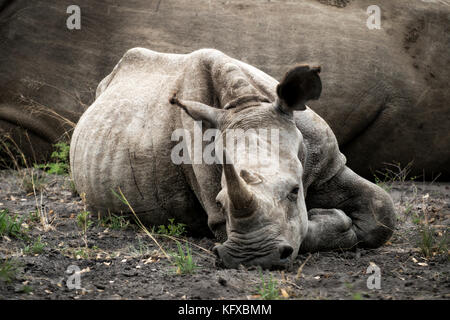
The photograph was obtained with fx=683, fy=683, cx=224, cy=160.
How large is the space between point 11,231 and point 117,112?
1.51m

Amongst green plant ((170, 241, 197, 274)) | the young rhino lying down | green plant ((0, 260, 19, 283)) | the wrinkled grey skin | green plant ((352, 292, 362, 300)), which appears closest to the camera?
green plant ((352, 292, 362, 300))

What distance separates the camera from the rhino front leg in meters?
5.13

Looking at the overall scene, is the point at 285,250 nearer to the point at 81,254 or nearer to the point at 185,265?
the point at 185,265

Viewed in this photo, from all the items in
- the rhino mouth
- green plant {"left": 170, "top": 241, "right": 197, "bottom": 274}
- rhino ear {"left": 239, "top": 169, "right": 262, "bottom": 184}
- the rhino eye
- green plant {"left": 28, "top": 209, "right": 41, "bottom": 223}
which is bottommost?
green plant {"left": 28, "top": 209, "right": 41, "bottom": 223}

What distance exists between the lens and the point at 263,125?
4.77m

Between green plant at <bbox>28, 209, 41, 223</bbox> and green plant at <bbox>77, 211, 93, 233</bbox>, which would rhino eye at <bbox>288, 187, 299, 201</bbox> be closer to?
green plant at <bbox>77, 211, 93, 233</bbox>

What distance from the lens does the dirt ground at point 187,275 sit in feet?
12.9

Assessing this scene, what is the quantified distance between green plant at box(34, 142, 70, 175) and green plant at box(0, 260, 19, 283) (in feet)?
12.2

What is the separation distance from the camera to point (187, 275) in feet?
14.3

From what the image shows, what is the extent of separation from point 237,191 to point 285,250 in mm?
529

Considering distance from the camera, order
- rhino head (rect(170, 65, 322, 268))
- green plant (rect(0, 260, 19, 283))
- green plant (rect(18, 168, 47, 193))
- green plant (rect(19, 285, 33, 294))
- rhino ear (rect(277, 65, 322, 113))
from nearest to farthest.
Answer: green plant (rect(19, 285, 33, 294))
green plant (rect(0, 260, 19, 283))
rhino head (rect(170, 65, 322, 268))
rhino ear (rect(277, 65, 322, 113))
green plant (rect(18, 168, 47, 193))

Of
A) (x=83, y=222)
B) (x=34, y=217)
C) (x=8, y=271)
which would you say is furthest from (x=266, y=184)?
(x=34, y=217)

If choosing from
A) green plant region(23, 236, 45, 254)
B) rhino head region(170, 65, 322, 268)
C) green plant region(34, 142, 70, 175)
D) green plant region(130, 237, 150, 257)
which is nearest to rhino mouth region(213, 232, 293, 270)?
rhino head region(170, 65, 322, 268)

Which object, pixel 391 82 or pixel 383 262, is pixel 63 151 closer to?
pixel 391 82
